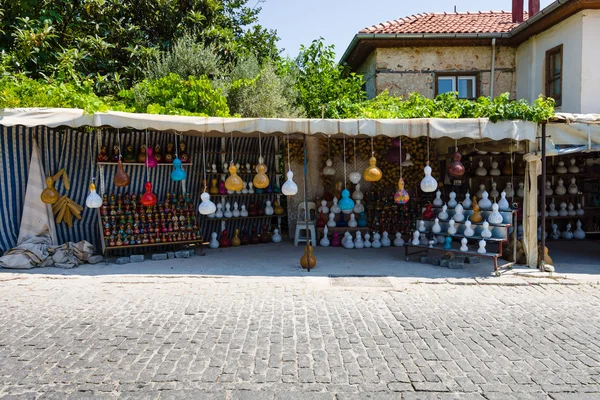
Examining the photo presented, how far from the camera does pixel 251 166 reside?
10.1 m

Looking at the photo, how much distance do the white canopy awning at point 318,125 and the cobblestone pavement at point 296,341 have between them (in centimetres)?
229

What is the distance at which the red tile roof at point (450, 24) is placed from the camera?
495 inches

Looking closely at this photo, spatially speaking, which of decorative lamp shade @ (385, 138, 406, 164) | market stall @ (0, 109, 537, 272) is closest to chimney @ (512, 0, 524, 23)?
market stall @ (0, 109, 537, 272)

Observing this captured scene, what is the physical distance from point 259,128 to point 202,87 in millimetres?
4563

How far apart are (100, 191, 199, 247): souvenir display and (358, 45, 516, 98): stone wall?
6.96m

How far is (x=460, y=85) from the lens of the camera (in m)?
13.0

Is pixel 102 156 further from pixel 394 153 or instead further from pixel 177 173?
pixel 394 153

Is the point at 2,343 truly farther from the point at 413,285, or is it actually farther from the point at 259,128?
the point at 413,285

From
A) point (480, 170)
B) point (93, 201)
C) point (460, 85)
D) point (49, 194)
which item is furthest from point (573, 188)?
point (49, 194)

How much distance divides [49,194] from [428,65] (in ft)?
32.7

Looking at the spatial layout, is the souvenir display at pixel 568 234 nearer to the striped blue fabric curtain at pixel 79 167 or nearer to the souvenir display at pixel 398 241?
the souvenir display at pixel 398 241

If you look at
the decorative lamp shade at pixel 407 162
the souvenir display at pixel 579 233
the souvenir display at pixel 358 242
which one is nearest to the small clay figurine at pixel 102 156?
the souvenir display at pixel 358 242

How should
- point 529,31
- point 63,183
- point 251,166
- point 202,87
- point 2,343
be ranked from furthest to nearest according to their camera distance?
point 529,31 < point 202,87 < point 251,166 < point 63,183 < point 2,343

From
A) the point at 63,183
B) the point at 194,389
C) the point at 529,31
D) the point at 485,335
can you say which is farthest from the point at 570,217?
the point at 63,183
